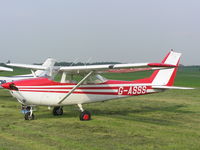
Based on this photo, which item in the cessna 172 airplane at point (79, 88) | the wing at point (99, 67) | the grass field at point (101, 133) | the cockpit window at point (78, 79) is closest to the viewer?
the grass field at point (101, 133)

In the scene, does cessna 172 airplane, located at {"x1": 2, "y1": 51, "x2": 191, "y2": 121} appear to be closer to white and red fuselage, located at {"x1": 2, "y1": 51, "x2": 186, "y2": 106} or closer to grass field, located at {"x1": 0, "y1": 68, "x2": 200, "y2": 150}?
white and red fuselage, located at {"x1": 2, "y1": 51, "x2": 186, "y2": 106}

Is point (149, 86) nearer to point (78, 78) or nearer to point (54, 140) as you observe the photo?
point (78, 78)

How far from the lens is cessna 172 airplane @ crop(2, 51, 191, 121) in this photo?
374 inches

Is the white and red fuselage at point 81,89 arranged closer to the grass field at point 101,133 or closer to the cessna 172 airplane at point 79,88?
the cessna 172 airplane at point 79,88

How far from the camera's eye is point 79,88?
10570 millimetres

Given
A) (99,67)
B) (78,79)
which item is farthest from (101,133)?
(78,79)

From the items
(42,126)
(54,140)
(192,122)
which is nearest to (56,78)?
(42,126)

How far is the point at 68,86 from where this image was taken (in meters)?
10.3

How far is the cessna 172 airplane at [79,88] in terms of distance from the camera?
9.49 metres

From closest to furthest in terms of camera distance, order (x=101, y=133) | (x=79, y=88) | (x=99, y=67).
→ (x=101, y=133)
(x=99, y=67)
(x=79, y=88)

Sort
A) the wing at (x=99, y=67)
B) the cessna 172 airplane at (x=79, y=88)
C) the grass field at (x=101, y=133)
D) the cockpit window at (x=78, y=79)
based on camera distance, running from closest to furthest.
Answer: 1. the grass field at (x=101, y=133)
2. the wing at (x=99, y=67)
3. the cessna 172 airplane at (x=79, y=88)
4. the cockpit window at (x=78, y=79)

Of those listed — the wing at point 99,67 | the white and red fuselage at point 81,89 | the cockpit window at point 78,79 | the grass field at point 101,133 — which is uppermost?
the wing at point 99,67

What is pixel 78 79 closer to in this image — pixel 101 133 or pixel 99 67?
pixel 99 67

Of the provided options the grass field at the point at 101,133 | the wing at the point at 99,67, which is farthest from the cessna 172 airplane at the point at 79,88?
the grass field at the point at 101,133
